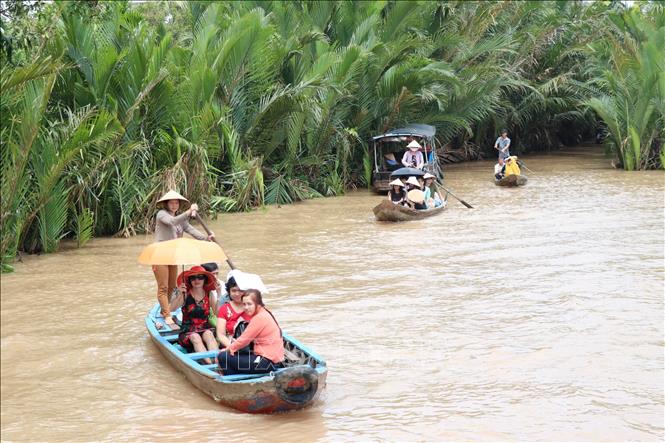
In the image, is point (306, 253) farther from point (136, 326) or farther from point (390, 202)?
point (136, 326)

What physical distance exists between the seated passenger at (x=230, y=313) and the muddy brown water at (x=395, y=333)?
1.80 ft

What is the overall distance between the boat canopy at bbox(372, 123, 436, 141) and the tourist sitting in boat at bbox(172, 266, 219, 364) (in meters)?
13.5

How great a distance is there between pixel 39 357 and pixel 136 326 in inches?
57.4

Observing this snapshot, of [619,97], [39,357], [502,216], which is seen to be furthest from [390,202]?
[619,97]

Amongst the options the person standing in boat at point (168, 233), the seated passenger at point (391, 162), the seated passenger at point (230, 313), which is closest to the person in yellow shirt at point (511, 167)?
the seated passenger at point (391, 162)

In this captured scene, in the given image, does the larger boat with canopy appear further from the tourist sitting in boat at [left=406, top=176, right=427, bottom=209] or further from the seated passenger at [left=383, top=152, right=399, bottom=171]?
the tourist sitting in boat at [left=406, top=176, right=427, bottom=209]

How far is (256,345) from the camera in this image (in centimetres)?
682

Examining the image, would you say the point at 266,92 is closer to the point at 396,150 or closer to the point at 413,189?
the point at 413,189

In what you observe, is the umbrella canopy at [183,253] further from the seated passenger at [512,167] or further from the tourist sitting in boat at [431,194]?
the seated passenger at [512,167]

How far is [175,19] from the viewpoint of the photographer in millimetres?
26000

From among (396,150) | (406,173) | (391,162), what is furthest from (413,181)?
(396,150)

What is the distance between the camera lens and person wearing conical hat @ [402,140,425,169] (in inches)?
797

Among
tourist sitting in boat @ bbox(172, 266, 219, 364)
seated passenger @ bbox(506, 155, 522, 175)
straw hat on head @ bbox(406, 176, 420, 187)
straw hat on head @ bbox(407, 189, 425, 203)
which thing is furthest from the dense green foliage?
straw hat on head @ bbox(407, 189, 425, 203)

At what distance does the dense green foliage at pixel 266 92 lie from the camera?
40.7ft
